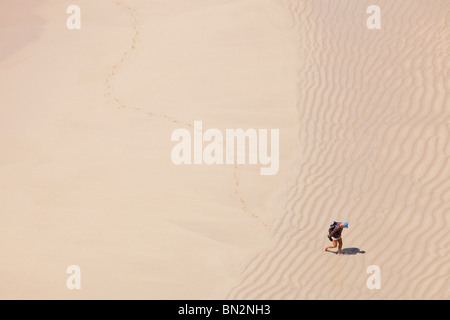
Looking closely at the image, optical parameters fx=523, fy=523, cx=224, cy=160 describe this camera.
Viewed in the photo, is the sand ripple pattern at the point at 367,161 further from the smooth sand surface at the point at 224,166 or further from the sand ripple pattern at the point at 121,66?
the sand ripple pattern at the point at 121,66

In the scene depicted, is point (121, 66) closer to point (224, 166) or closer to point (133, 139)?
point (133, 139)

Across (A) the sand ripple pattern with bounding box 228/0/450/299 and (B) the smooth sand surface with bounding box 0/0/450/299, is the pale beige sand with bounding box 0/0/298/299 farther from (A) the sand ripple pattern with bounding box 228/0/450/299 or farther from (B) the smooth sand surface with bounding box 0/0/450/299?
(A) the sand ripple pattern with bounding box 228/0/450/299

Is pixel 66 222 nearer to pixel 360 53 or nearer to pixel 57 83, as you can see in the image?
pixel 57 83

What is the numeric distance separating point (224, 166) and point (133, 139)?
2157 mm

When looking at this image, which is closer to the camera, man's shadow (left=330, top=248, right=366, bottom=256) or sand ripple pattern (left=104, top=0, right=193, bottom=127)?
man's shadow (left=330, top=248, right=366, bottom=256)

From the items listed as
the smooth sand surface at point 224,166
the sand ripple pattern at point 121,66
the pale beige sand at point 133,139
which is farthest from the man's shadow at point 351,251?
the sand ripple pattern at point 121,66

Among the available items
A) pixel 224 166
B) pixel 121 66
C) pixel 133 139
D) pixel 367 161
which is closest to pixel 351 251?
pixel 367 161

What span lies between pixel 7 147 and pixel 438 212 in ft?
29.0

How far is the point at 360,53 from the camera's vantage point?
13.0 meters

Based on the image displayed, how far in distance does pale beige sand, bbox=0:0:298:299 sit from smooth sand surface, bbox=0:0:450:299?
36 millimetres

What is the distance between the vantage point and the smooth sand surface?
8.55 m

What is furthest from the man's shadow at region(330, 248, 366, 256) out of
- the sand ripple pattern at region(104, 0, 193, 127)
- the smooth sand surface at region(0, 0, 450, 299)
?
the sand ripple pattern at region(104, 0, 193, 127)

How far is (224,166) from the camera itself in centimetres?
1051
